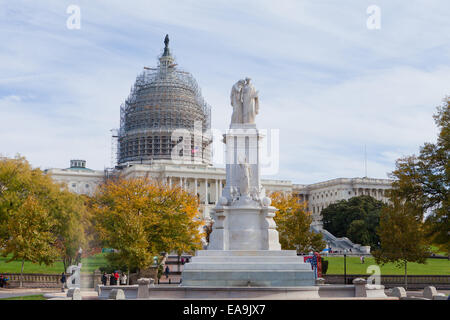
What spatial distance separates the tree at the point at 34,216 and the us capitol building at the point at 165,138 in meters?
82.1

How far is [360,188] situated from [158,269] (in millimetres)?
121037

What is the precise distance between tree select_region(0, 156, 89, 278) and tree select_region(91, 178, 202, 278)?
263cm

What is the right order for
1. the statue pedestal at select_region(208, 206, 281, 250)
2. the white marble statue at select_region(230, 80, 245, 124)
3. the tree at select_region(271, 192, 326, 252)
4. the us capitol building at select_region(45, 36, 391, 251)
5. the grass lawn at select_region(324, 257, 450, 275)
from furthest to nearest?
the us capitol building at select_region(45, 36, 391, 251)
the tree at select_region(271, 192, 326, 252)
the grass lawn at select_region(324, 257, 450, 275)
the white marble statue at select_region(230, 80, 245, 124)
the statue pedestal at select_region(208, 206, 281, 250)

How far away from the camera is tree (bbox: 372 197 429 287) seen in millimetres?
39188

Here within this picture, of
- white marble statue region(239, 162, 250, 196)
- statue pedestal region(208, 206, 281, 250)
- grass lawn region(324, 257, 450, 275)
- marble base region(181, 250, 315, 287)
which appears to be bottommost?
grass lawn region(324, 257, 450, 275)

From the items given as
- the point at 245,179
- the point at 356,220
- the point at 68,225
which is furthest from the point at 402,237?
the point at 356,220

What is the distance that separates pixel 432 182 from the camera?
3619 centimetres

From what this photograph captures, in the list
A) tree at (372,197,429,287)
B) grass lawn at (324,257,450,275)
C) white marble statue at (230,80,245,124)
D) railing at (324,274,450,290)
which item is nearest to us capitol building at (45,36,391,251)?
grass lawn at (324,257,450,275)

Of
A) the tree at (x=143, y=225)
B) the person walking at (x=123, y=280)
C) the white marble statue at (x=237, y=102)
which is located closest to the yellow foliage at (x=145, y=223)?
the tree at (x=143, y=225)

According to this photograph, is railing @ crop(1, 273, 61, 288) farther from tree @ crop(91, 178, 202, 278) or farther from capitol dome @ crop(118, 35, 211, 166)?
capitol dome @ crop(118, 35, 211, 166)

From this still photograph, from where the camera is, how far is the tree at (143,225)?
1485 inches

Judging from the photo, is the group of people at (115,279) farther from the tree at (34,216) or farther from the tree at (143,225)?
the tree at (34,216)
